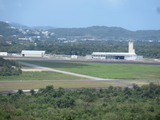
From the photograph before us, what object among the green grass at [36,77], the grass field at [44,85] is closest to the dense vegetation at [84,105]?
the grass field at [44,85]

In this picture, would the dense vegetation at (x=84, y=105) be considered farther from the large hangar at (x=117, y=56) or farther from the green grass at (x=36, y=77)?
the large hangar at (x=117, y=56)

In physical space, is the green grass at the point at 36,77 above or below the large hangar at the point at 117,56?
below

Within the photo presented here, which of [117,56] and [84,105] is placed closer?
[84,105]

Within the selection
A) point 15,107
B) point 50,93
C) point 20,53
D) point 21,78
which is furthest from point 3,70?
point 20,53

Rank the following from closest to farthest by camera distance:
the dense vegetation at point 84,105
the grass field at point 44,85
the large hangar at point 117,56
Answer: the dense vegetation at point 84,105 < the grass field at point 44,85 < the large hangar at point 117,56

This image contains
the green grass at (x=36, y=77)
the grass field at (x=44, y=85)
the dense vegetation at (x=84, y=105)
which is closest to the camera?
the dense vegetation at (x=84, y=105)

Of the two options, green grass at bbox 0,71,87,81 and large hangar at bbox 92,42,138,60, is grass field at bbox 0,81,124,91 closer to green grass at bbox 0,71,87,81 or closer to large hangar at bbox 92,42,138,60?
green grass at bbox 0,71,87,81

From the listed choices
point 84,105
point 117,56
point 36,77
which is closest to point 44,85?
point 36,77

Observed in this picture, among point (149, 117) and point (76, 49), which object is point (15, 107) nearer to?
point (149, 117)

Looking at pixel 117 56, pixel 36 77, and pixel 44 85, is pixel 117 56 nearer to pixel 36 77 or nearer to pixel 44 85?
pixel 36 77

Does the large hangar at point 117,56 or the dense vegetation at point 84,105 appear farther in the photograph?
the large hangar at point 117,56
